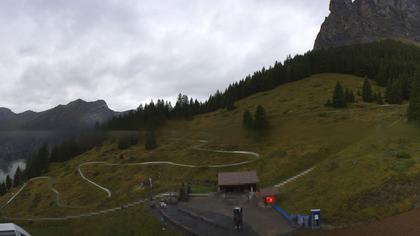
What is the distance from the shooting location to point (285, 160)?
6969 centimetres

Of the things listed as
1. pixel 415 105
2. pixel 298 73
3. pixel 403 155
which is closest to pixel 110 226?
pixel 403 155

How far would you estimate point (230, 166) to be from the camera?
78.3 metres

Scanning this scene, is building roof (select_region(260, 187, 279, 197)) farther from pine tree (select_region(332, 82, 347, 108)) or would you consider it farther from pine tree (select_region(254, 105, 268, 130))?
pine tree (select_region(332, 82, 347, 108))

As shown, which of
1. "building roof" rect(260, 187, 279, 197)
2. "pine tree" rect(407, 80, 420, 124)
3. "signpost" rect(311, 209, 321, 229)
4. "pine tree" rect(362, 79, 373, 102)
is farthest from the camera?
"pine tree" rect(362, 79, 373, 102)

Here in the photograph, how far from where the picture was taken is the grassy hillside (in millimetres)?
44344

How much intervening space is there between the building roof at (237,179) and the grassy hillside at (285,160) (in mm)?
4861

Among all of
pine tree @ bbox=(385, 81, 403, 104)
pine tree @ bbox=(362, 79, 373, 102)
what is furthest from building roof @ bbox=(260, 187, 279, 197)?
pine tree @ bbox=(362, 79, 373, 102)

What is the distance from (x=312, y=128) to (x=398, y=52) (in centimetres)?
12372

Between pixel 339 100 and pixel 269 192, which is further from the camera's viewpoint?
pixel 339 100

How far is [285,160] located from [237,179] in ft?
51.9

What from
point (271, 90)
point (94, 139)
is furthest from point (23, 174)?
point (271, 90)

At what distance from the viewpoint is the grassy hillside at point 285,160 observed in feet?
145

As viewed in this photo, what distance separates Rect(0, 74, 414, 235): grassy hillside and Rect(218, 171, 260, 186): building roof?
4.86m

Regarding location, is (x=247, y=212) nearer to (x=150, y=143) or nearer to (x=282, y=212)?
(x=282, y=212)
